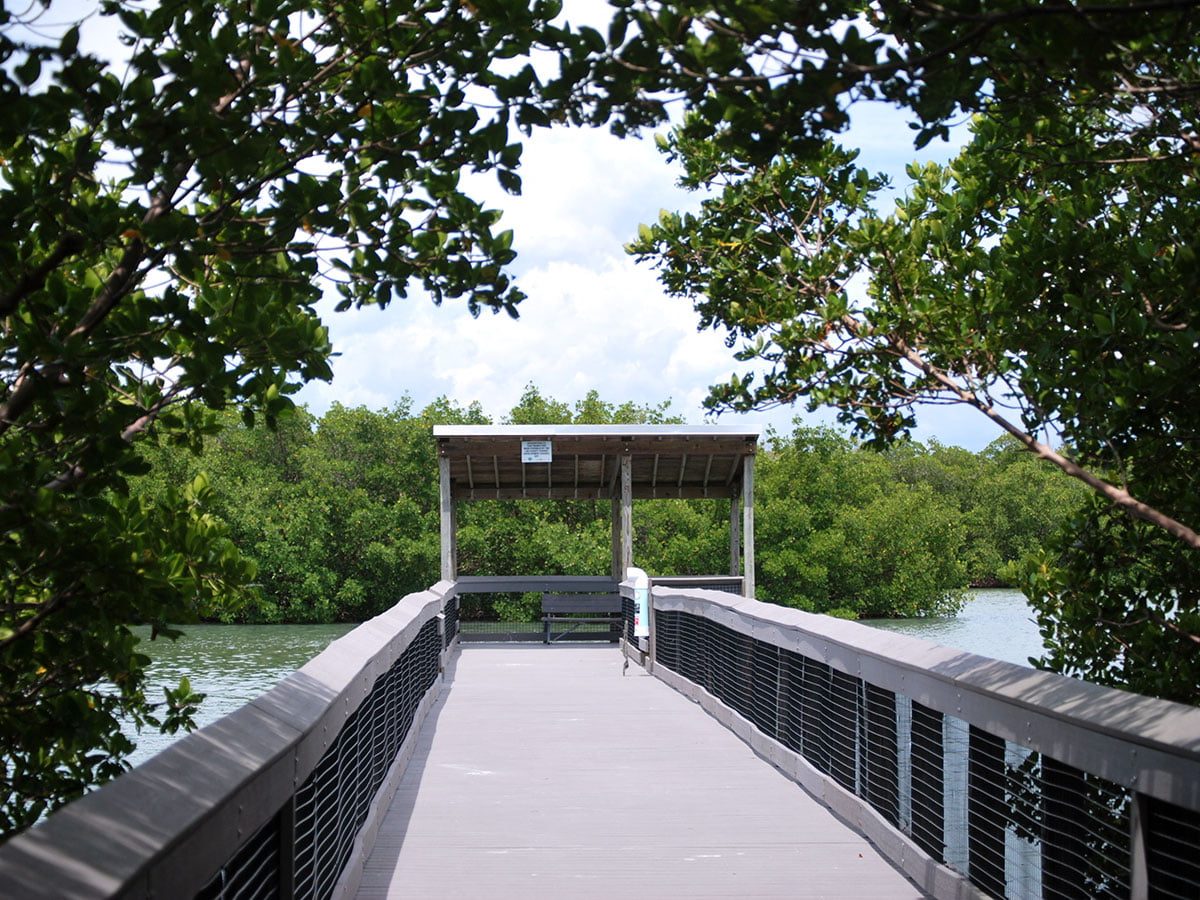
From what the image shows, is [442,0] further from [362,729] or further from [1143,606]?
[1143,606]

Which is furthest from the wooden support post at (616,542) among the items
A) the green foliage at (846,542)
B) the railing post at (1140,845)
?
the green foliage at (846,542)

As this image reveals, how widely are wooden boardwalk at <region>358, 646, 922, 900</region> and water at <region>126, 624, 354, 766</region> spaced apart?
6910 mm

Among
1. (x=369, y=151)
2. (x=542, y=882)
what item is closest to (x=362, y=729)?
(x=542, y=882)

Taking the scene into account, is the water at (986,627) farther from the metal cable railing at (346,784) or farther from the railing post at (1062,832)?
the railing post at (1062,832)

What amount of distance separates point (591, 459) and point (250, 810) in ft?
49.6

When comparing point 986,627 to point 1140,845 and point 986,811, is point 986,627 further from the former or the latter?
point 1140,845

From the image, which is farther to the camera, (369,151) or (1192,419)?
(1192,419)

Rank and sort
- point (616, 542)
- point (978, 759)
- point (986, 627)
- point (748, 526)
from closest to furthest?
point (978, 759) → point (748, 526) → point (616, 542) → point (986, 627)

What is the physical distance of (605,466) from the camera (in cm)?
1806

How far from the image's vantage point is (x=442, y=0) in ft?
12.7

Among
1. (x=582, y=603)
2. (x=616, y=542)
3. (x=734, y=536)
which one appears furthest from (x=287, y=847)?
(x=616, y=542)

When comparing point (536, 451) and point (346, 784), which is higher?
point (536, 451)

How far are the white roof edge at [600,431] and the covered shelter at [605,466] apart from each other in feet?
0.04

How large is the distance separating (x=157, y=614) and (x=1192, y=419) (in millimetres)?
4087
